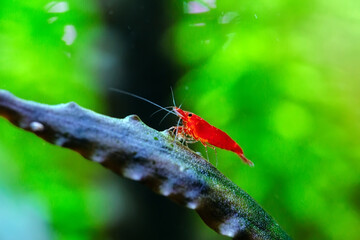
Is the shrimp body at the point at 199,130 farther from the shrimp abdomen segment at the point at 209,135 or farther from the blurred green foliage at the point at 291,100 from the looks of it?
the blurred green foliage at the point at 291,100

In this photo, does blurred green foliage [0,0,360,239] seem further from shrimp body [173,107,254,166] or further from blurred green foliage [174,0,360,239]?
shrimp body [173,107,254,166]

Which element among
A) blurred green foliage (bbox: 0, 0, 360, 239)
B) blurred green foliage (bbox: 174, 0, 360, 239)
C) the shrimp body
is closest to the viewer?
the shrimp body

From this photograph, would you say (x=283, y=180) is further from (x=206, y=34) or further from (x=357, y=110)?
(x=206, y=34)

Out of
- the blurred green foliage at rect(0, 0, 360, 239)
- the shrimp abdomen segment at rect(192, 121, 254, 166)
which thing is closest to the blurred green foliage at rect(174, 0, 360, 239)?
the blurred green foliage at rect(0, 0, 360, 239)

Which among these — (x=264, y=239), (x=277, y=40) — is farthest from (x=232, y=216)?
(x=277, y=40)

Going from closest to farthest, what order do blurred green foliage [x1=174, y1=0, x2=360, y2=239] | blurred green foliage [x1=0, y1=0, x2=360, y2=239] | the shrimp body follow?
1. the shrimp body
2. blurred green foliage [x1=0, y1=0, x2=360, y2=239]
3. blurred green foliage [x1=174, y1=0, x2=360, y2=239]

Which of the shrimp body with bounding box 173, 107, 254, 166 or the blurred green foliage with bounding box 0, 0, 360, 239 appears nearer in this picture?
the shrimp body with bounding box 173, 107, 254, 166

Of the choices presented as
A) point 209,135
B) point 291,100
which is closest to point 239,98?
point 291,100

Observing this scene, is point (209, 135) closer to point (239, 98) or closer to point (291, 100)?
point (239, 98)

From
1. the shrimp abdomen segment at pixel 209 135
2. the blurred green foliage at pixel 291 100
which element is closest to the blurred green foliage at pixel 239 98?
the blurred green foliage at pixel 291 100
